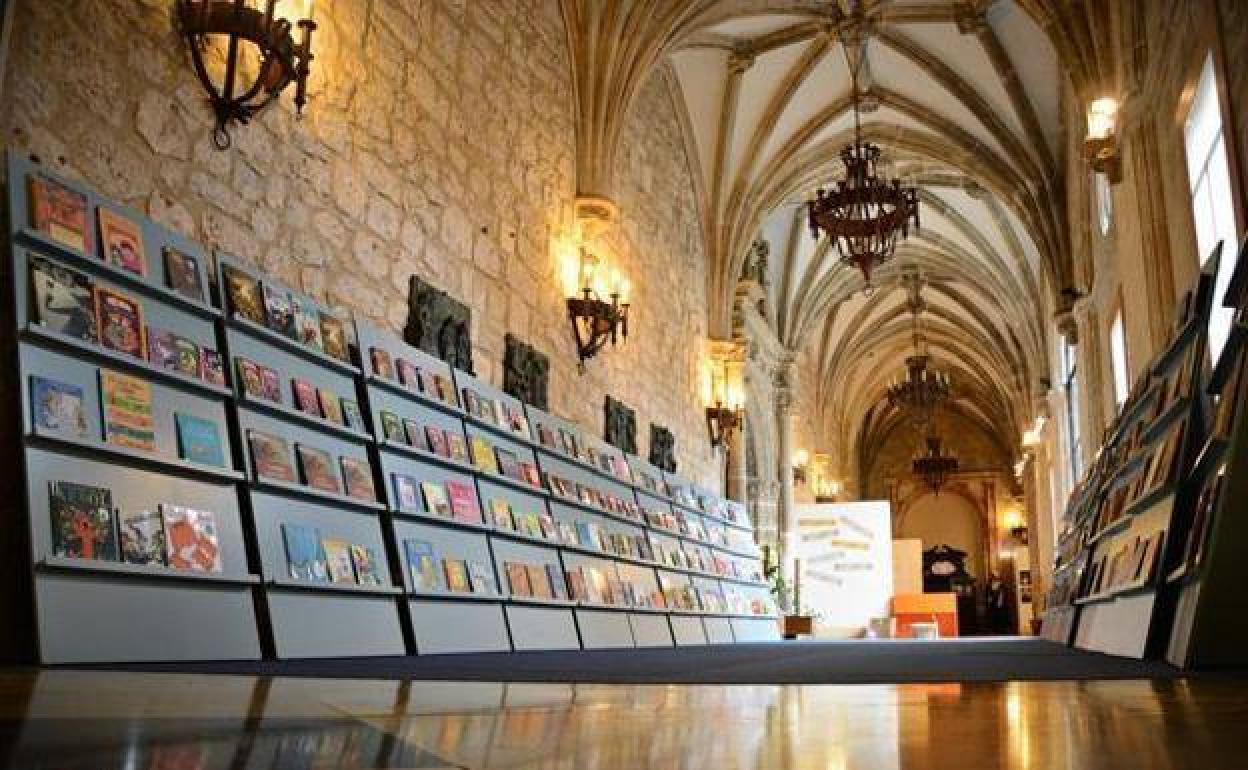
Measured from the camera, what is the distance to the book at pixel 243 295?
4.60 metres

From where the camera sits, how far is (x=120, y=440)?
3725 millimetres

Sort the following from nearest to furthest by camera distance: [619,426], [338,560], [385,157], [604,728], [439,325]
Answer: [604,728] → [338,560] → [385,157] → [439,325] → [619,426]

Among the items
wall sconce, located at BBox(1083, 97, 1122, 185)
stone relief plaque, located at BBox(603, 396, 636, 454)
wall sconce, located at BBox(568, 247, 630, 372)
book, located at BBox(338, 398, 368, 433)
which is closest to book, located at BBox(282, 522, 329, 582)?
book, located at BBox(338, 398, 368, 433)

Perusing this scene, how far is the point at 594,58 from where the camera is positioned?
9.48 metres

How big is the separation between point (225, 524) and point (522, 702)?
250 cm

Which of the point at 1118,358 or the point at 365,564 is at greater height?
the point at 1118,358

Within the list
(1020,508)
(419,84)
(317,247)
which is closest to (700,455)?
(419,84)

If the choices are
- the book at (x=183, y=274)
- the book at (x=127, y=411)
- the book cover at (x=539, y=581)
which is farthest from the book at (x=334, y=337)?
the book cover at (x=539, y=581)

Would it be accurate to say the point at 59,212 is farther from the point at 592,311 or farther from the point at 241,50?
the point at 592,311

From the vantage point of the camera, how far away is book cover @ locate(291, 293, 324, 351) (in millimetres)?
5012

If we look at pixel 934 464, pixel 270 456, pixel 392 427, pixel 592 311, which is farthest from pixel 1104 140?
pixel 934 464

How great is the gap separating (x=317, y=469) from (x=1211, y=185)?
16.9 ft

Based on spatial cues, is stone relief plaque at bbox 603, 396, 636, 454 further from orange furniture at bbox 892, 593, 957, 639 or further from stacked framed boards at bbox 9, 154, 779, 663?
orange furniture at bbox 892, 593, 957, 639

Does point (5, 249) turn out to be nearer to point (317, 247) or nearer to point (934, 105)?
point (317, 247)
